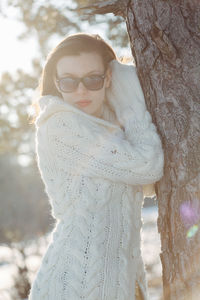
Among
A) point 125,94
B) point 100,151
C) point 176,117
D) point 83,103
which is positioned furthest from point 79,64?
point 176,117

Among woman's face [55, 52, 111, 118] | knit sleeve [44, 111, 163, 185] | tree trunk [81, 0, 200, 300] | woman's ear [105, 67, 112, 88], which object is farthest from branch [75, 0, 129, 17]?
knit sleeve [44, 111, 163, 185]

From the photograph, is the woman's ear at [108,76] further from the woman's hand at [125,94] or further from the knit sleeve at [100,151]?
the knit sleeve at [100,151]

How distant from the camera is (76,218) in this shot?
2.40 metres

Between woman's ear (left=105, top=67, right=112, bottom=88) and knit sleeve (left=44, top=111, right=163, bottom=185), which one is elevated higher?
woman's ear (left=105, top=67, right=112, bottom=88)

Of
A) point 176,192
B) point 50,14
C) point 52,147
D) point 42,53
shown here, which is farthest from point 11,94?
point 176,192

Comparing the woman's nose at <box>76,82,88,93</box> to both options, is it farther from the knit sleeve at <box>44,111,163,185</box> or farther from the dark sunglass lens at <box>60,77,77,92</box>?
the knit sleeve at <box>44,111,163,185</box>

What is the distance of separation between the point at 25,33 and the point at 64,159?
3383 millimetres

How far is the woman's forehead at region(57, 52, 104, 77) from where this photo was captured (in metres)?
2.53

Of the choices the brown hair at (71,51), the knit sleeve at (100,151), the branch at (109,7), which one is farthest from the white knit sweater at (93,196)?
the branch at (109,7)

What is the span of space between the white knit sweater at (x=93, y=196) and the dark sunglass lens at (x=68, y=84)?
0.09 meters

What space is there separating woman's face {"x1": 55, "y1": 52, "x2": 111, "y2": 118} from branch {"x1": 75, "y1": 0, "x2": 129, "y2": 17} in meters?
0.26

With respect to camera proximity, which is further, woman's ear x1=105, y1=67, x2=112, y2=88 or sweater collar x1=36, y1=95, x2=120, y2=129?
woman's ear x1=105, y1=67, x2=112, y2=88

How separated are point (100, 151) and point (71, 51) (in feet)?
2.06

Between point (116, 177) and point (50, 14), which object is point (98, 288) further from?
point (50, 14)
